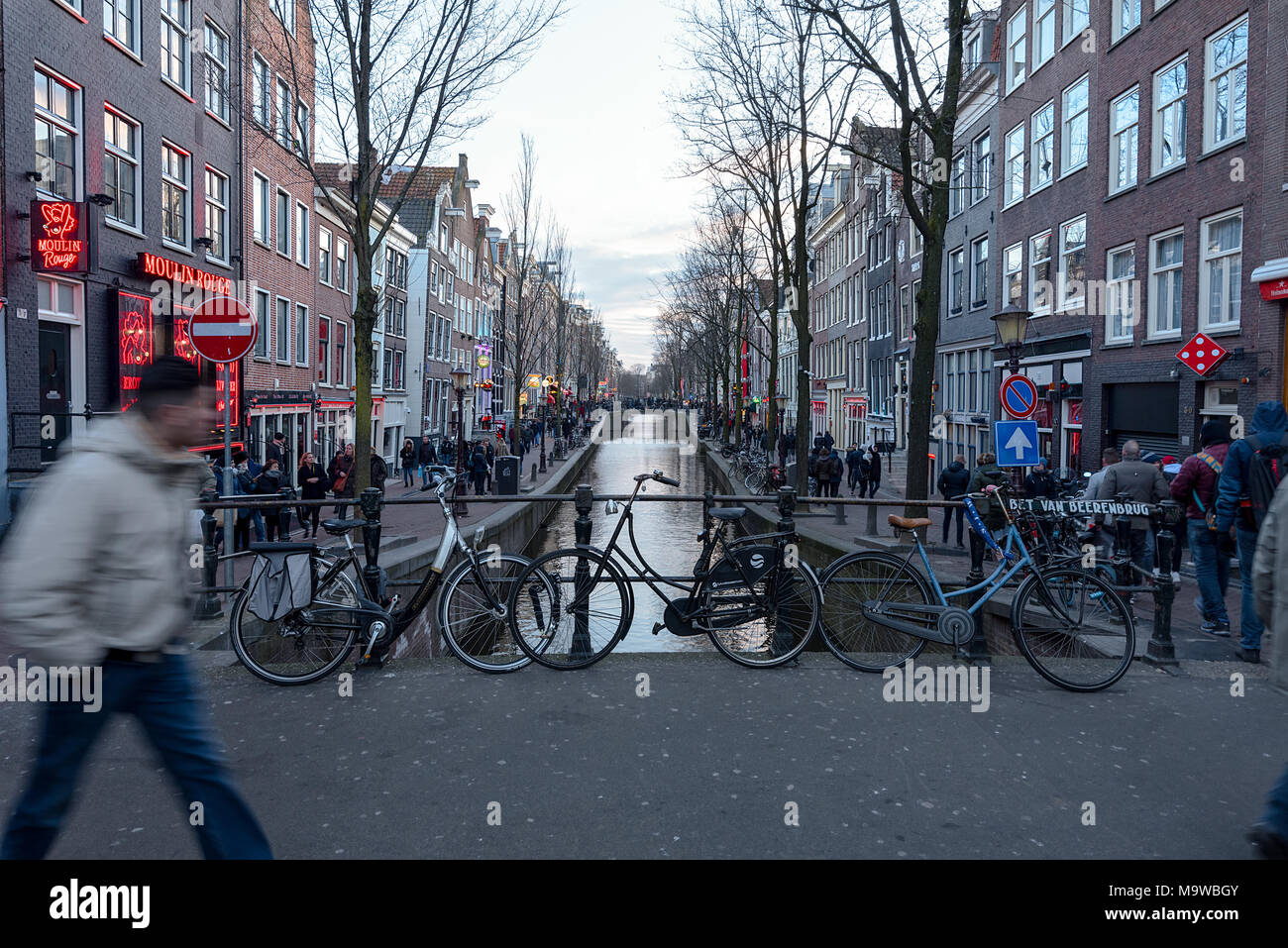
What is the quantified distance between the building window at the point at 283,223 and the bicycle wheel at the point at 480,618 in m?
23.4

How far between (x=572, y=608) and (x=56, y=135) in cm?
1392

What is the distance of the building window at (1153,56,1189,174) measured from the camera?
1838 cm

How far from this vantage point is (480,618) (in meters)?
6.05

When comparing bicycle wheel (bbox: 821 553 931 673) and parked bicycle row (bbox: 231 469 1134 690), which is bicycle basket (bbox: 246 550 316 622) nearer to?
parked bicycle row (bbox: 231 469 1134 690)

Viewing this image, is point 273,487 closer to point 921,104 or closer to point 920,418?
point 920,418

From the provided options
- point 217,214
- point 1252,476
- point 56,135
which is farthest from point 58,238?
point 1252,476

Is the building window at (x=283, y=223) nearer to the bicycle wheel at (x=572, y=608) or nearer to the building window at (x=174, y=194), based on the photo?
the building window at (x=174, y=194)

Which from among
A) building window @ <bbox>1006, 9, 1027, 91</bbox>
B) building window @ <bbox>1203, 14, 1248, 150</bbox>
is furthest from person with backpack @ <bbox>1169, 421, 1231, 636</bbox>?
building window @ <bbox>1006, 9, 1027, 91</bbox>

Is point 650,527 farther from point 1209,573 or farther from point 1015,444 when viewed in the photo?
point 1209,573

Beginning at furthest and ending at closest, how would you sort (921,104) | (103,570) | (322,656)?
(921,104), (322,656), (103,570)

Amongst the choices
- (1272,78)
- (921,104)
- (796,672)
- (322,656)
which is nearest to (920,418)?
(921,104)

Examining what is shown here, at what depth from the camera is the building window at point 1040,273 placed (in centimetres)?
2506
